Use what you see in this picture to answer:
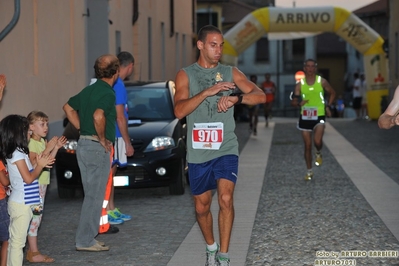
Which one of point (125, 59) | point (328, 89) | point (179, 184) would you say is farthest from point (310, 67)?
point (125, 59)

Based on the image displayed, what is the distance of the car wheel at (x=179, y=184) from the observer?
12492 millimetres

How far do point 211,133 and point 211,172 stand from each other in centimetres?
32

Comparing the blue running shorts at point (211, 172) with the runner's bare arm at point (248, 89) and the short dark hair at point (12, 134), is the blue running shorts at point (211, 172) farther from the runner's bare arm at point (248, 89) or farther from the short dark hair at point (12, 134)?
the short dark hair at point (12, 134)

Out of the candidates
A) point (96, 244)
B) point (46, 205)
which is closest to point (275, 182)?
point (46, 205)

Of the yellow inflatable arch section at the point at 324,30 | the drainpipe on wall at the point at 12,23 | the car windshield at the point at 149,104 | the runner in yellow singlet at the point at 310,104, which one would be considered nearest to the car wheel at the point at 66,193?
the car windshield at the point at 149,104

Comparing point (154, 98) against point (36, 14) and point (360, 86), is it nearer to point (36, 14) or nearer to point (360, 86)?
point (36, 14)

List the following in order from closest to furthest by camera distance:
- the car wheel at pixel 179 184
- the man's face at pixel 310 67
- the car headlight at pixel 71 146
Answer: the car headlight at pixel 71 146, the car wheel at pixel 179 184, the man's face at pixel 310 67

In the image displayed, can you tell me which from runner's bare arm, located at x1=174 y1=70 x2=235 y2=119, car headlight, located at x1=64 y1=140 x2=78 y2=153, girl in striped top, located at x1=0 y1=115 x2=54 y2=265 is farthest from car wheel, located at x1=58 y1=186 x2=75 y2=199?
runner's bare arm, located at x1=174 y1=70 x2=235 y2=119

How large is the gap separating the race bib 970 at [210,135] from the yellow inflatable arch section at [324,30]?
78.9ft

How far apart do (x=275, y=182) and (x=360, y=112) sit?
24586 millimetres

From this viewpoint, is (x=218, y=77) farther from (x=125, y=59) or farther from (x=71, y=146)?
(x=71, y=146)

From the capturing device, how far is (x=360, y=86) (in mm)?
39156

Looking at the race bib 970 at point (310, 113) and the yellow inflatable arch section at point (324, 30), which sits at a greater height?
the yellow inflatable arch section at point (324, 30)

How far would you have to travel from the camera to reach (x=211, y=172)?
731 centimetres
